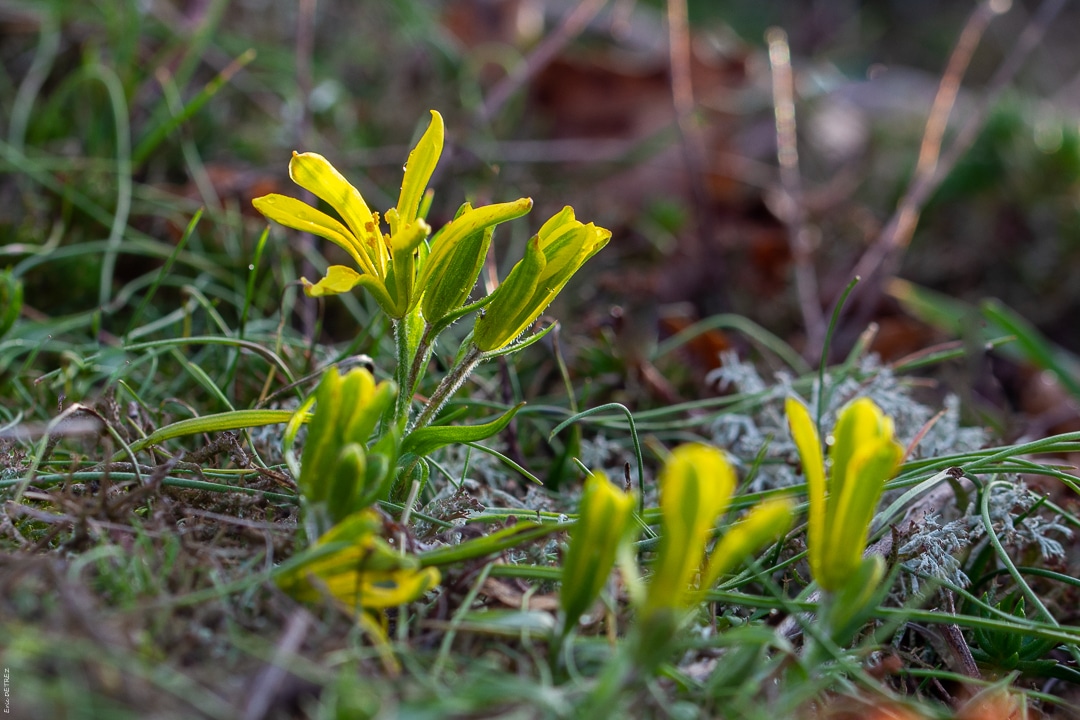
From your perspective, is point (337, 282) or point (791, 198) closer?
point (337, 282)

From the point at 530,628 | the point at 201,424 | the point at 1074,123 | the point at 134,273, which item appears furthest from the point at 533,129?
the point at 530,628

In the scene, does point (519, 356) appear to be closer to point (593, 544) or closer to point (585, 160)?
point (593, 544)

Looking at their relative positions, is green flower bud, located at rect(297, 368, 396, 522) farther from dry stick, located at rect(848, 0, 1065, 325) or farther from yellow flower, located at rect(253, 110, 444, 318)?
dry stick, located at rect(848, 0, 1065, 325)

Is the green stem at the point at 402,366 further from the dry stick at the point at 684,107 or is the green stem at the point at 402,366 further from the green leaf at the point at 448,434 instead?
the dry stick at the point at 684,107

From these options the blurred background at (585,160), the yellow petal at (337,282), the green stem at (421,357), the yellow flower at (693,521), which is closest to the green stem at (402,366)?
the green stem at (421,357)

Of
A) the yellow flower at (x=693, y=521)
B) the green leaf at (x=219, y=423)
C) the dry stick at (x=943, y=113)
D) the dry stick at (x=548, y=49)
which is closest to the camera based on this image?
the yellow flower at (x=693, y=521)

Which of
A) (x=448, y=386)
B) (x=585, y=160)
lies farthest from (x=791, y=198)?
(x=448, y=386)

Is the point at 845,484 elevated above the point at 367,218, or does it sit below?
below
